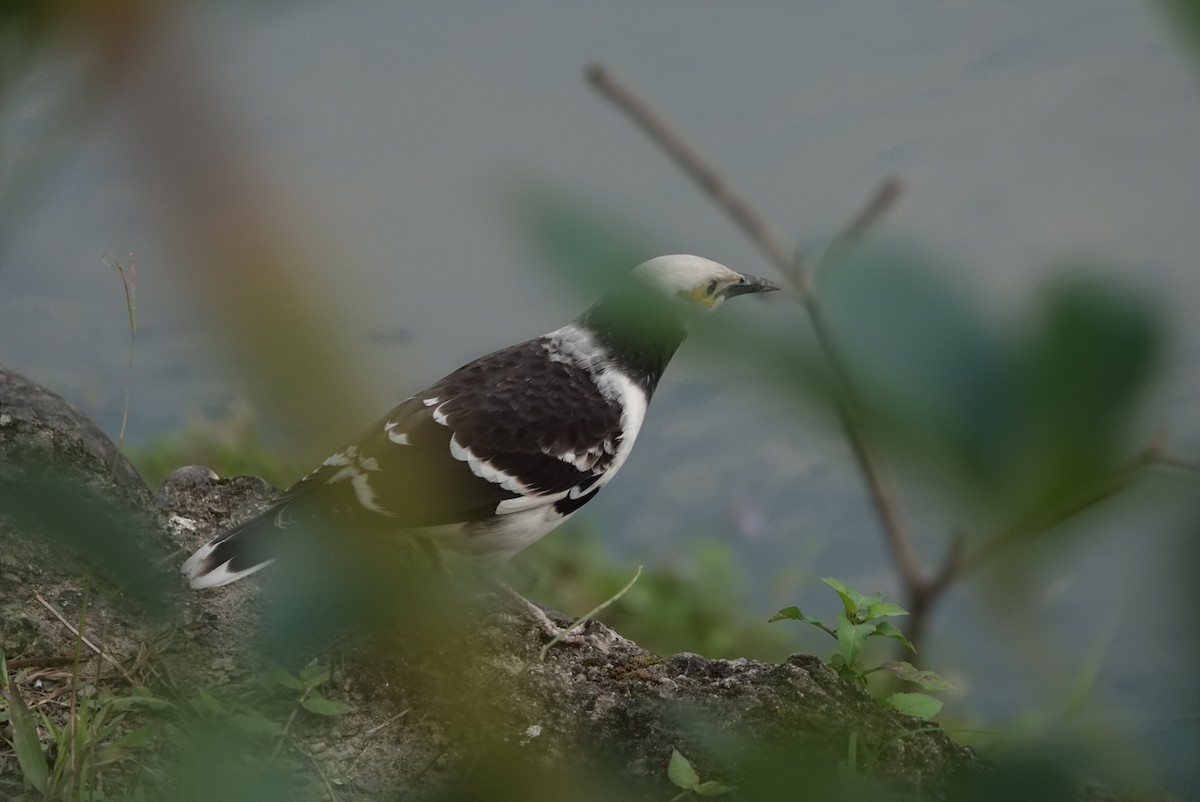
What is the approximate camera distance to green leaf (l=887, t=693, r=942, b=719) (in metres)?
1.40

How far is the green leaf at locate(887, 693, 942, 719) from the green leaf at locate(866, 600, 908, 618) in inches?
3.8

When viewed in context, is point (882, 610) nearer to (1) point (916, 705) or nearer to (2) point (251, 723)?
(1) point (916, 705)

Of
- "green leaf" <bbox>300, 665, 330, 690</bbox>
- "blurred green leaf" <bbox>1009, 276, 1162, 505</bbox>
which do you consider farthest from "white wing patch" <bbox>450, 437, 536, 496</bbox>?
"blurred green leaf" <bbox>1009, 276, 1162, 505</bbox>

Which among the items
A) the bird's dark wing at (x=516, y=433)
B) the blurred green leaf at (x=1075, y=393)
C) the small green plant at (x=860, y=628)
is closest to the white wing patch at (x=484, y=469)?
the bird's dark wing at (x=516, y=433)

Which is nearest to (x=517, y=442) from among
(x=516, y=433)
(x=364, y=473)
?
(x=516, y=433)

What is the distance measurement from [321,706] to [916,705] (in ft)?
2.29

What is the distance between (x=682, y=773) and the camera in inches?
47.2

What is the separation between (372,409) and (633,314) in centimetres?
6

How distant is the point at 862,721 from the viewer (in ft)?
4.40

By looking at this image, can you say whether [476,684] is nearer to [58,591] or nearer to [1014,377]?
[1014,377]

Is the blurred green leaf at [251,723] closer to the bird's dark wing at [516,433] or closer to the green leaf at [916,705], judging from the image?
the bird's dark wing at [516,433]

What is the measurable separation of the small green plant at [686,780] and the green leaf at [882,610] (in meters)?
0.34

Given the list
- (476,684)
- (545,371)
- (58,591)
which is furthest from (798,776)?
(58,591)

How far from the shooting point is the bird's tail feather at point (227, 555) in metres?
1.47
